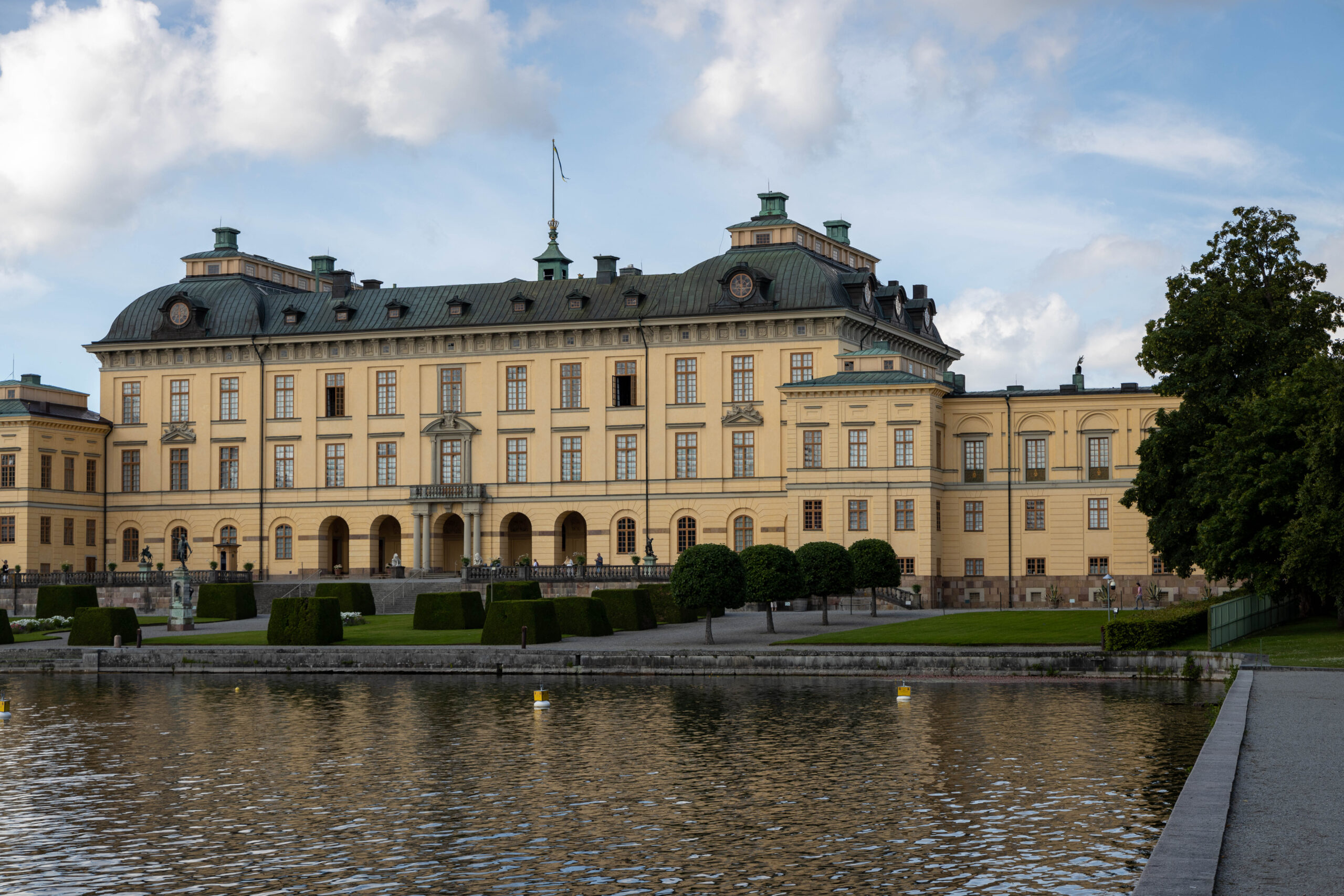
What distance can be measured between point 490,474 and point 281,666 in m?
31.7

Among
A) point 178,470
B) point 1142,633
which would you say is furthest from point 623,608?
point 178,470

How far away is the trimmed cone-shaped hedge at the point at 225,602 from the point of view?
5566cm

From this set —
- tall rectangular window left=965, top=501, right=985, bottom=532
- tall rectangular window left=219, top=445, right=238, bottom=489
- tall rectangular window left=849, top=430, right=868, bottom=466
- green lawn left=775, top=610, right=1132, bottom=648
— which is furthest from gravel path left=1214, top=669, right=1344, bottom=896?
tall rectangular window left=219, top=445, right=238, bottom=489

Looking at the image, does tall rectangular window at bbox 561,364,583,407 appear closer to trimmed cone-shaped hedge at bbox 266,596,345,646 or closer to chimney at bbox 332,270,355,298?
chimney at bbox 332,270,355,298

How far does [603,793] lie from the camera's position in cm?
1862

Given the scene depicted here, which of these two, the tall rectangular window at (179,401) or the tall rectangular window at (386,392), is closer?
the tall rectangular window at (386,392)

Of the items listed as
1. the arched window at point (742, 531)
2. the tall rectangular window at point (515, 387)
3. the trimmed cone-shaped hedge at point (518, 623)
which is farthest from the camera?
the tall rectangular window at point (515, 387)

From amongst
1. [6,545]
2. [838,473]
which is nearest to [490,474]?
[838,473]

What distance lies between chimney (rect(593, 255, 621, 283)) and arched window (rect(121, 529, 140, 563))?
83.8 ft

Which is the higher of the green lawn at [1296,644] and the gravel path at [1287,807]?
the gravel path at [1287,807]

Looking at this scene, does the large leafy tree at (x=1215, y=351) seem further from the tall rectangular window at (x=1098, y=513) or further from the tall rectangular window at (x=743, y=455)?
the tall rectangular window at (x=743, y=455)

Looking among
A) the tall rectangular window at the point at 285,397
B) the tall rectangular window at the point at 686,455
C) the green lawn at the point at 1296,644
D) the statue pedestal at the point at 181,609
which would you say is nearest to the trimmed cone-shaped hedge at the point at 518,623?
the statue pedestal at the point at 181,609

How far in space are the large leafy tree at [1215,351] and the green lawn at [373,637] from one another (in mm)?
19873

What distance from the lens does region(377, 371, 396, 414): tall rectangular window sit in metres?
71.8
